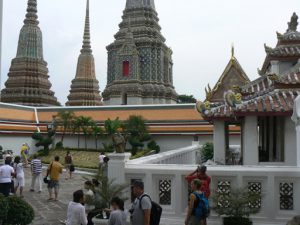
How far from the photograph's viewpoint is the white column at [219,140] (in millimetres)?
14078

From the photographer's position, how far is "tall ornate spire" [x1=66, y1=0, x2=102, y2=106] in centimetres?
4709

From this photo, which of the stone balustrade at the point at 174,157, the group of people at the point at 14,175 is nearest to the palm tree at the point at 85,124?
the stone balustrade at the point at 174,157

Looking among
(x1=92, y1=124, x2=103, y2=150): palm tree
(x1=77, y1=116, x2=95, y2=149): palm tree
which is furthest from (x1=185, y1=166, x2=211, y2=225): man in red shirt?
(x1=77, y1=116, x2=95, y2=149): palm tree

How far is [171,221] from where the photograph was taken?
8.80 metres

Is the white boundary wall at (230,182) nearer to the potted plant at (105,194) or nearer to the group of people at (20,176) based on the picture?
the potted plant at (105,194)

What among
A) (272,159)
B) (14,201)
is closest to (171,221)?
(14,201)

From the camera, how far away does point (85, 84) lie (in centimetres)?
4734

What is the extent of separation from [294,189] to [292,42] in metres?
6.88

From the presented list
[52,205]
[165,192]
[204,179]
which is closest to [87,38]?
[52,205]

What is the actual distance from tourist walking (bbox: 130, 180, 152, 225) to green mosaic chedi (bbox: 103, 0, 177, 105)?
119ft

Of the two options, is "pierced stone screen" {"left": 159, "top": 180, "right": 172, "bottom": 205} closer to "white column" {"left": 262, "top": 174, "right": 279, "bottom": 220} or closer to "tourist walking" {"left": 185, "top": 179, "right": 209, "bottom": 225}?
"white column" {"left": 262, "top": 174, "right": 279, "bottom": 220}

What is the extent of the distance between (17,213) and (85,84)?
39703 millimetres

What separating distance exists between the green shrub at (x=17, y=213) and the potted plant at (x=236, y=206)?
11.4ft

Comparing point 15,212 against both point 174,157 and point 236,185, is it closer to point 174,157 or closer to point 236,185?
point 236,185
